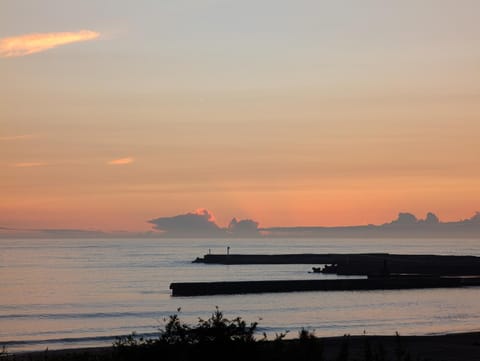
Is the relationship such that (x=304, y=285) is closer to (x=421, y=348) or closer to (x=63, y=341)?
(x=63, y=341)

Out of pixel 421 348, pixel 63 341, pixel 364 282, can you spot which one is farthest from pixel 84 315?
pixel 421 348

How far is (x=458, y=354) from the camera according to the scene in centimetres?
3059

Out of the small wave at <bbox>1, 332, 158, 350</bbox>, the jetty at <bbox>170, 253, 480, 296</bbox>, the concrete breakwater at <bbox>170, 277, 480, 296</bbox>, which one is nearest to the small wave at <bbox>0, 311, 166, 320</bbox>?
the small wave at <bbox>1, 332, 158, 350</bbox>

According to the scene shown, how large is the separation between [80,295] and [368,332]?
40975 mm

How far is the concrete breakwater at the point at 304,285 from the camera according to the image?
7556 centimetres

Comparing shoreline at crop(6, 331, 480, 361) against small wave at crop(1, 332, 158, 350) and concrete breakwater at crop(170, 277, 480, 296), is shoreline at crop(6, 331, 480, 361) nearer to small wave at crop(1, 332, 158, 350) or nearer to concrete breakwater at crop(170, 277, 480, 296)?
small wave at crop(1, 332, 158, 350)

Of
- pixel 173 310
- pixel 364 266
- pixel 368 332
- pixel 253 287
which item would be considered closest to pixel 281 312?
pixel 173 310

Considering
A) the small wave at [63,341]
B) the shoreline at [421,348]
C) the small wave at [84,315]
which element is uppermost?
the small wave at [84,315]

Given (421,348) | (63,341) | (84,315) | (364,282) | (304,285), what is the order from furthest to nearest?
1. (364,282)
2. (304,285)
3. (84,315)
4. (63,341)
5. (421,348)

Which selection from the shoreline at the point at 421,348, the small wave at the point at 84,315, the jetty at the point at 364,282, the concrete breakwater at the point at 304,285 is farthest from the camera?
the jetty at the point at 364,282

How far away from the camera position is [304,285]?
79125 millimetres

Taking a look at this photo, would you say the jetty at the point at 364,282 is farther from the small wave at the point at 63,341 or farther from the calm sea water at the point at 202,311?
the small wave at the point at 63,341

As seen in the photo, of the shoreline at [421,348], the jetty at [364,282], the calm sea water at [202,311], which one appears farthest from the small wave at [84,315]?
the shoreline at [421,348]

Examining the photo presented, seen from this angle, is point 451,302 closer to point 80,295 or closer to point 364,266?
point 80,295
